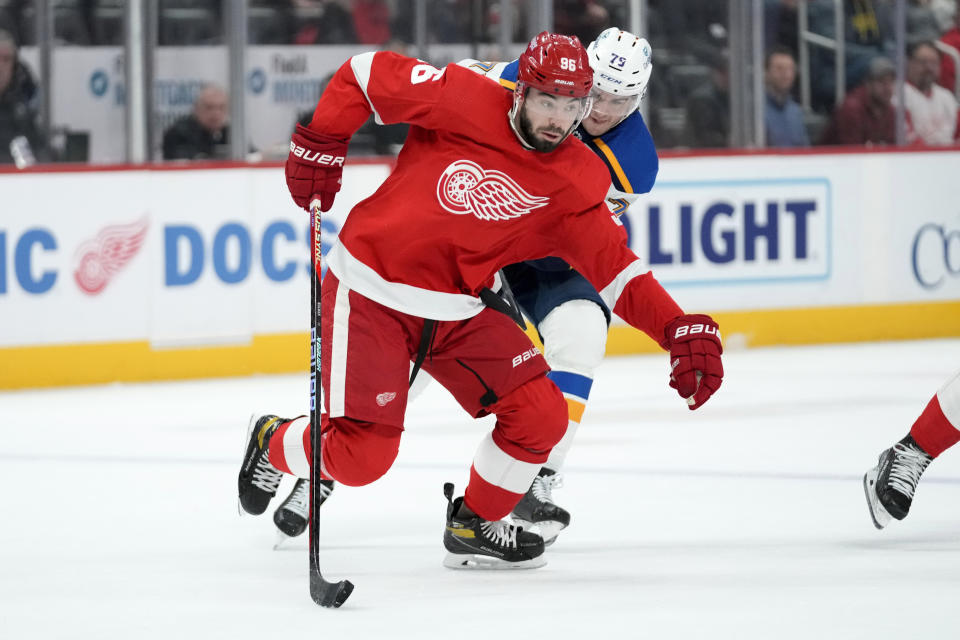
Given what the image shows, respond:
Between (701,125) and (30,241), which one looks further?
(701,125)

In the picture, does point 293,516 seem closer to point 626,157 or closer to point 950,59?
point 626,157

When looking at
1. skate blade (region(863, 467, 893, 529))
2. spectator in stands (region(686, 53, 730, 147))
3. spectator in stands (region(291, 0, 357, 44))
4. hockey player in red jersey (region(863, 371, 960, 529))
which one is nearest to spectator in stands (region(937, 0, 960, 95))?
spectator in stands (region(686, 53, 730, 147))

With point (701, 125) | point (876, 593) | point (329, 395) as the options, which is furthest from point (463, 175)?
point (701, 125)

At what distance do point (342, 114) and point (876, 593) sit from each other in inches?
55.1

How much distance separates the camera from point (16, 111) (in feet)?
23.3

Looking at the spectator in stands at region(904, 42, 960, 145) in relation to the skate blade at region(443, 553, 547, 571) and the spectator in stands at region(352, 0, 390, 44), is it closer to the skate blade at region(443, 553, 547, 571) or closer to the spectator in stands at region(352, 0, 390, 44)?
the spectator in stands at region(352, 0, 390, 44)

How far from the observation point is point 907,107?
28.8 ft

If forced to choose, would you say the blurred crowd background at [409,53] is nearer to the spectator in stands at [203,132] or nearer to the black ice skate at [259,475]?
the spectator in stands at [203,132]

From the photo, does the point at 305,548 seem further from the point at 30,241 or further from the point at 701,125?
the point at 701,125

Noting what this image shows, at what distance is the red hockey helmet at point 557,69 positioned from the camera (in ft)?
10.3

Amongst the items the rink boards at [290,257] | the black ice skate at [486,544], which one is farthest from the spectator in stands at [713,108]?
the black ice skate at [486,544]

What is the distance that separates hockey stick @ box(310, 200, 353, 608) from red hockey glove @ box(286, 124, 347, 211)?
0.11 feet

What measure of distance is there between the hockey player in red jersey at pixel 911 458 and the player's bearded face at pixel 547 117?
118cm

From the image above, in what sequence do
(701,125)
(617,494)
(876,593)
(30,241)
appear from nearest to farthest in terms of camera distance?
1. (876,593)
2. (617,494)
3. (30,241)
4. (701,125)
